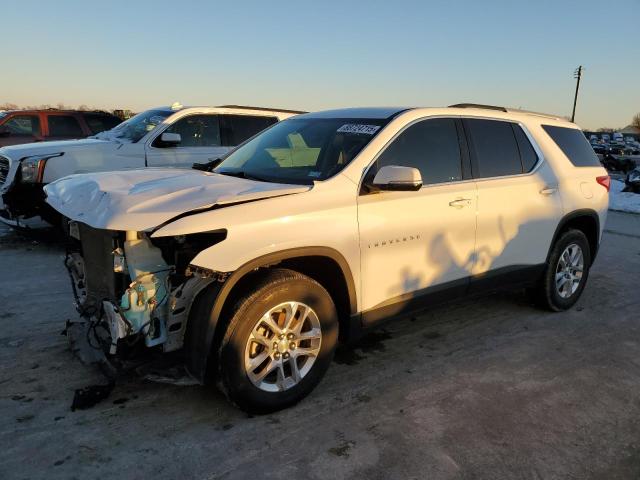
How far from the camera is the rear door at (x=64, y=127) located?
11.1m

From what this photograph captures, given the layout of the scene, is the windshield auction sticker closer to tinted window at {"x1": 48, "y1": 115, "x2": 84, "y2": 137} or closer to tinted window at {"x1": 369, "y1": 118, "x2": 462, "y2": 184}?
tinted window at {"x1": 369, "y1": 118, "x2": 462, "y2": 184}

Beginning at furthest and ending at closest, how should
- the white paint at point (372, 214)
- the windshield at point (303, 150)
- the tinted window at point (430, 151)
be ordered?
the tinted window at point (430, 151), the windshield at point (303, 150), the white paint at point (372, 214)

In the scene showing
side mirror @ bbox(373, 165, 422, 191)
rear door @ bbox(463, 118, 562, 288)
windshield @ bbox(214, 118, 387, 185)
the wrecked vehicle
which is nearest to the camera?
side mirror @ bbox(373, 165, 422, 191)

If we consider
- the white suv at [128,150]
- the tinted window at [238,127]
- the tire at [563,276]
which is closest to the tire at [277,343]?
the tire at [563,276]

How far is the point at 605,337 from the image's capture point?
15.0 feet

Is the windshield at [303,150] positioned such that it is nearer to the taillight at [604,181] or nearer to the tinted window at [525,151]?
the tinted window at [525,151]

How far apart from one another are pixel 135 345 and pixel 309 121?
7.52ft

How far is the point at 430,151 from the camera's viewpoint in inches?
155

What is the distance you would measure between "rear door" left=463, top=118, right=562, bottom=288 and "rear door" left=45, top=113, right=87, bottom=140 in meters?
9.44

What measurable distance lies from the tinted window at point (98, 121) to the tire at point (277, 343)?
9.79m

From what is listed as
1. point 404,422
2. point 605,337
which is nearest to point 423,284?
point 404,422

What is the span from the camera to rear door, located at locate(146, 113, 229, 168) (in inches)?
298

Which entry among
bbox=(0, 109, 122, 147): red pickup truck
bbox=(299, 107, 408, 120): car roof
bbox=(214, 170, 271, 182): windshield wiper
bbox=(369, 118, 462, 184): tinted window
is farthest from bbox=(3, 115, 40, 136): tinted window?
bbox=(369, 118, 462, 184): tinted window

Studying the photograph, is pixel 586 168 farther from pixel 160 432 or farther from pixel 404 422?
pixel 160 432
